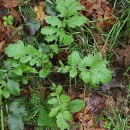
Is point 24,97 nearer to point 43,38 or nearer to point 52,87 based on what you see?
point 52,87

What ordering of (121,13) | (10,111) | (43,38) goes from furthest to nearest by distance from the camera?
(121,13)
(43,38)
(10,111)

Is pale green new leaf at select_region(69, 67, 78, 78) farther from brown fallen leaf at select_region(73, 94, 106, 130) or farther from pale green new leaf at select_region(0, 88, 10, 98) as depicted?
pale green new leaf at select_region(0, 88, 10, 98)

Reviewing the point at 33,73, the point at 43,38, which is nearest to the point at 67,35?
the point at 43,38

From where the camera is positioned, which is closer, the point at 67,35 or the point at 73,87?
the point at 67,35

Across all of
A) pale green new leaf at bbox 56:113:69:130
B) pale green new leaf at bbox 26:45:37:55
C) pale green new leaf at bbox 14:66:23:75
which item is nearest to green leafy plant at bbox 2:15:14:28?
pale green new leaf at bbox 26:45:37:55

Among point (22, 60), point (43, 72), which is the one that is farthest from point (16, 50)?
point (43, 72)

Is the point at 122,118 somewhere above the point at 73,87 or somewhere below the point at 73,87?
below

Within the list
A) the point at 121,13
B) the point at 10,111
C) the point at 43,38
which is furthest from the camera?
the point at 121,13
